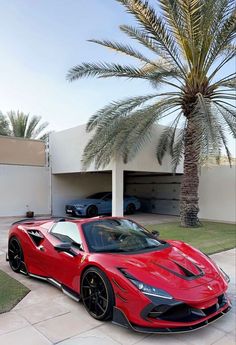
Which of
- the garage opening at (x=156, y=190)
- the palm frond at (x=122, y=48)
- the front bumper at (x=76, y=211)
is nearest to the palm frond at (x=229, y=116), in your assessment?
the palm frond at (x=122, y=48)

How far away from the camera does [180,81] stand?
11109mm

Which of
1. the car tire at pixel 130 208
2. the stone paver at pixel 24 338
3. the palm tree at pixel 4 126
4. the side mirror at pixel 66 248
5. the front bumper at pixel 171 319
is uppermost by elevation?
the palm tree at pixel 4 126

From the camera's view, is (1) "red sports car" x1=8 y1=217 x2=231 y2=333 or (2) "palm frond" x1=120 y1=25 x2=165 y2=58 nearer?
(1) "red sports car" x1=8 y1=217 x2=231 y2=333

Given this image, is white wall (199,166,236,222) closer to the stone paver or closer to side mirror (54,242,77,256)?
side mirror (54,242,77,256)

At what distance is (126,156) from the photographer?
1204 centimetres

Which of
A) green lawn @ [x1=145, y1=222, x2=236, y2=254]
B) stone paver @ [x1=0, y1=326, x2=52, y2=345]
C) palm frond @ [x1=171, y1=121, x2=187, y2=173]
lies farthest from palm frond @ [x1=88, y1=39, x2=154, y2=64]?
stone paver @ [x1=0, y1=326, x2=52, y2=345]

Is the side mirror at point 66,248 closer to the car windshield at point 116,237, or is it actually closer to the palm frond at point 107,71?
the car windshield at point 116,237

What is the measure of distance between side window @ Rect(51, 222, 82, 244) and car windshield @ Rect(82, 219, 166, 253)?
0.14m

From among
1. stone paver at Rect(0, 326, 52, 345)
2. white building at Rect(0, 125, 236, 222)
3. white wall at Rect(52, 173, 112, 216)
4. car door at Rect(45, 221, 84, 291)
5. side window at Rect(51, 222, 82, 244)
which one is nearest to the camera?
stone paver at Rect(0, 326, 52, 345)

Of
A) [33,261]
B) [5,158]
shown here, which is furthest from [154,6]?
[5,158]

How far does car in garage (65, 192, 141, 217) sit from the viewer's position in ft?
49.4

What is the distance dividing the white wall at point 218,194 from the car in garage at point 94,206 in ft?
12.6

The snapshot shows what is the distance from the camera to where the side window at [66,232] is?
14.8 ft

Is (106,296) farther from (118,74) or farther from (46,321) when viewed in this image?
(118,74)
